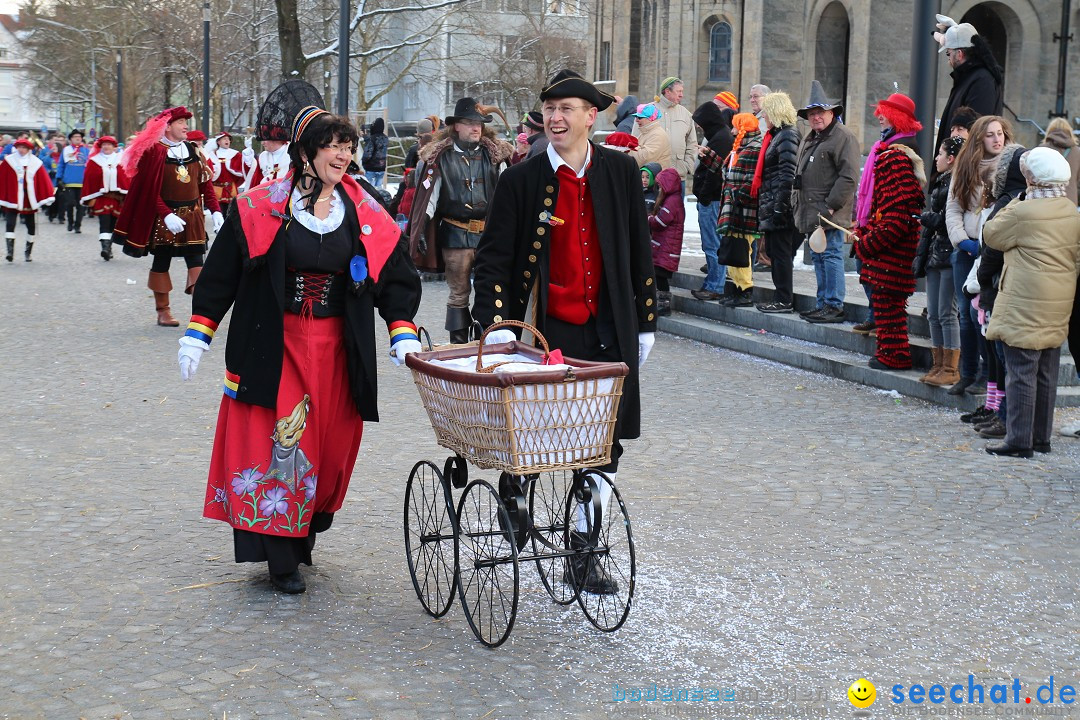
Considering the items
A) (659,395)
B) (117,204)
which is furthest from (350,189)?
(117,204)

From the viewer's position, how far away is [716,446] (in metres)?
8.91

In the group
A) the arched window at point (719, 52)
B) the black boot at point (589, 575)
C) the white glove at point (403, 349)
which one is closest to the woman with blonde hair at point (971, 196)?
the black boot at point (589, 575)

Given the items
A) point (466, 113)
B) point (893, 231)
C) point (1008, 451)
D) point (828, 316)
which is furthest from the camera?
point (828, 316)

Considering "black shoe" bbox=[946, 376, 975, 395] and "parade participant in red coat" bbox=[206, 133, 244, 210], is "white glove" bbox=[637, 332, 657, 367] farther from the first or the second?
"parade participant in red coat" bbox=[206, 133, 244, 210]

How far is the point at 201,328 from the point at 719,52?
4592 cm

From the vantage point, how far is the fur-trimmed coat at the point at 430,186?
1169cm

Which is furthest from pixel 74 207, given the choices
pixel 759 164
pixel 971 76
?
pixel 971 76

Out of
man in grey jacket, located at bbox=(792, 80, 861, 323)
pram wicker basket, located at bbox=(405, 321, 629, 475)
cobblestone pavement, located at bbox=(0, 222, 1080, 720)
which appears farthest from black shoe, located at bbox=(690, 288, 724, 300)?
pram wicker basket, located at bbox=(405, 321, 629, 475)

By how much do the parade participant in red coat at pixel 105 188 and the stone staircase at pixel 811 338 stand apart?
36.4ft

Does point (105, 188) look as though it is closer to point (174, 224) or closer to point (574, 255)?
point (174, 224)

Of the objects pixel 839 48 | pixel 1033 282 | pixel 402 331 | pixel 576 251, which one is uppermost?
pixel 839 48

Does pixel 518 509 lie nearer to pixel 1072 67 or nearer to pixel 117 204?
pixel 117 204

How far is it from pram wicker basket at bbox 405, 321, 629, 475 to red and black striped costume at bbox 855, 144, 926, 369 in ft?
20.6

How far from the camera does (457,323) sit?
40.2ft
